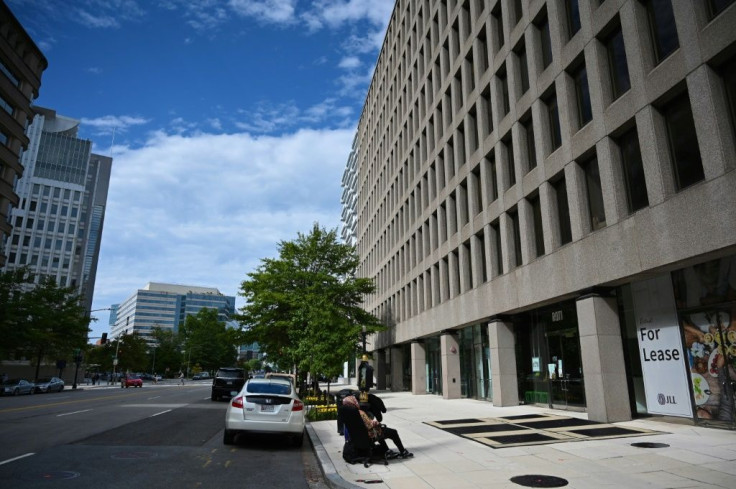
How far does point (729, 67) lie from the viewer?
35.7 ft

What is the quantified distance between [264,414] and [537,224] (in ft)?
41.6

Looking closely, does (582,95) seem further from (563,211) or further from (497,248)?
(497,248)

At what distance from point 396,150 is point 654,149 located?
1188 inches

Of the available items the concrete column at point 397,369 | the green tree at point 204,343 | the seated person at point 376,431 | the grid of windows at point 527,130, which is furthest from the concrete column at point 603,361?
the green tree at point 204,343

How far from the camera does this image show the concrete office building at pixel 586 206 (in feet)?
37.3

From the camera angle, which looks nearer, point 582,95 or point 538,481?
point 538,481

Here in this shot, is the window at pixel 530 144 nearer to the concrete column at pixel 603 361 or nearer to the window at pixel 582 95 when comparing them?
the window at pixel 582 95

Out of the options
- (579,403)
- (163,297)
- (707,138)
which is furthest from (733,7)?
(163,297)

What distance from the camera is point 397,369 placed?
41156mm

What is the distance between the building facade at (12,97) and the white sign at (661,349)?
53.0 meters

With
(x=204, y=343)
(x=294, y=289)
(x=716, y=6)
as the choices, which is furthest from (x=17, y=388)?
(x=204, y=343)

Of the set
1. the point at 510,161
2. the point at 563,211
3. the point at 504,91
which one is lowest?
the point at 563,211

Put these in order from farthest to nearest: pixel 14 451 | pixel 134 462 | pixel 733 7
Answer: pixel 733 7, pixel 14 451, pixel 134 462

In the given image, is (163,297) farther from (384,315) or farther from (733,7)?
(733,7)
